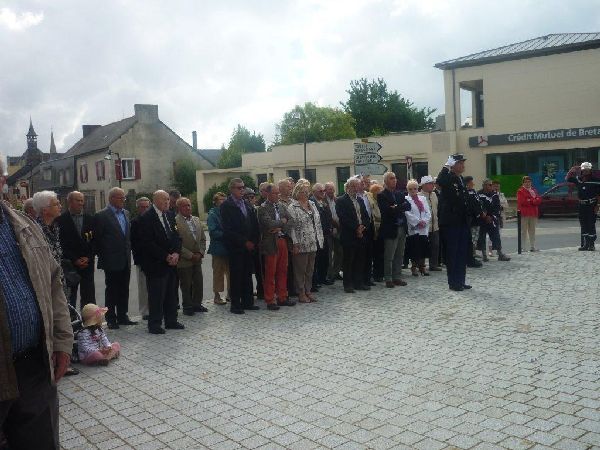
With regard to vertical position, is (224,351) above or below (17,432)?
below

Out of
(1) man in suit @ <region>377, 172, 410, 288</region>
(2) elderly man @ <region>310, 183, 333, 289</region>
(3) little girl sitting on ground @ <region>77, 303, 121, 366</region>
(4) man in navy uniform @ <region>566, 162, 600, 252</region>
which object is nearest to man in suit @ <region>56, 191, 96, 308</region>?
(3) little girl sitting on ground @ <region>77, 303, 121, 366</region>

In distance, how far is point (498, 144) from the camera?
37.7 metres

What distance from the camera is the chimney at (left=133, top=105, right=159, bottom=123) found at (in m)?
60.4

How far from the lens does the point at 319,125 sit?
260 feet

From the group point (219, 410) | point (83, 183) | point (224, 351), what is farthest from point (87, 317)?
point (83, 183)

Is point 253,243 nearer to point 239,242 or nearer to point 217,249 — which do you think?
point 239,242

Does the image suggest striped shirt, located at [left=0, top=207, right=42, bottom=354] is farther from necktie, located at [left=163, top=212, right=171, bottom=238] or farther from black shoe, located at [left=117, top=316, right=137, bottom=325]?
black shoe, located at [left=117, top=316, right=137, bottom=325]

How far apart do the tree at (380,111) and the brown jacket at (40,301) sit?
2535 inches

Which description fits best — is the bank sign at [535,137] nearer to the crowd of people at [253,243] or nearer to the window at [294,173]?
the window at [294,173]

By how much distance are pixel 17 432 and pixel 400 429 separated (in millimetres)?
2736

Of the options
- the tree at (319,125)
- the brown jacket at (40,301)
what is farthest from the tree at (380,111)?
the brown jacket at (40,301)

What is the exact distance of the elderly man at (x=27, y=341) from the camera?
322 cm

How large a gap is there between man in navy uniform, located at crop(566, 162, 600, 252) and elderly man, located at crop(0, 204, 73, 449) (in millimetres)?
14608

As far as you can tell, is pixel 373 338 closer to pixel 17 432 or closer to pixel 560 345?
pixel 560 345
